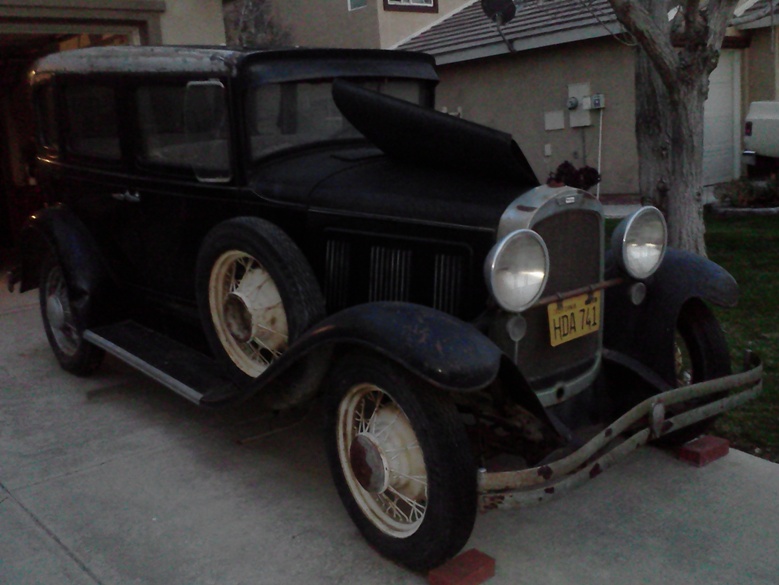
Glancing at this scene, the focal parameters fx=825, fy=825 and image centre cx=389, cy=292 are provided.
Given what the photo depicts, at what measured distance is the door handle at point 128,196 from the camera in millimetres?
4547

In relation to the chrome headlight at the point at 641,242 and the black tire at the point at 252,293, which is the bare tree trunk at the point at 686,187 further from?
the black tire at the point at 252,293

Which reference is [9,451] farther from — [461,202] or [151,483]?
[461,202]

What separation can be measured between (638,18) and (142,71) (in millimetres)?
2994

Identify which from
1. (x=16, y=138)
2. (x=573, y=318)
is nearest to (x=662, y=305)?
(x=573, y=318)

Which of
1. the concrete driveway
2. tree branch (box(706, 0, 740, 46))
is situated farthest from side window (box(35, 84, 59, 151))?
tree branch (box(706, 0, 740, 46))

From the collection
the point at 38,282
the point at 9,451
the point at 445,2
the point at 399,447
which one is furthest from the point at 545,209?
the point at 445,2

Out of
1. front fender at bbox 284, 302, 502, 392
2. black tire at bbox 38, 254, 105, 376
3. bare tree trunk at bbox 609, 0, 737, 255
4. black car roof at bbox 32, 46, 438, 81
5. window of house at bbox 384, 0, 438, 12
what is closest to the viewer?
front fender at bbox 284, 302, 502, 392

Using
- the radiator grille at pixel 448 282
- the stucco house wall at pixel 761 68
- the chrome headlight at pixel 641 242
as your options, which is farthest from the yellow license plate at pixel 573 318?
the stucco house wall at pixel 761 68

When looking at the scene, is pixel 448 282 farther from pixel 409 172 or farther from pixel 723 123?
pixel 723 123

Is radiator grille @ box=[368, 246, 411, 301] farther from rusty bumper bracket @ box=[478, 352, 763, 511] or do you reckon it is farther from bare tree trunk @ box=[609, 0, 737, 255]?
bare tree trunk @ box=[609, 0, 737, 255]

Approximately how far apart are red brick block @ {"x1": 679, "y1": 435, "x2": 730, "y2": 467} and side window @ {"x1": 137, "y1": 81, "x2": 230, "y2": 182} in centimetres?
249

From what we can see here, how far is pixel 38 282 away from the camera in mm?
5324

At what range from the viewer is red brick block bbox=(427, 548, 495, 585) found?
285cm

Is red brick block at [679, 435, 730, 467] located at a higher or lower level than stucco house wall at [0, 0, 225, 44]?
lower
